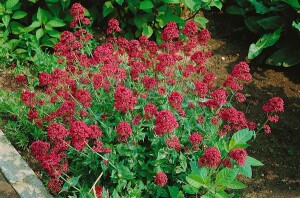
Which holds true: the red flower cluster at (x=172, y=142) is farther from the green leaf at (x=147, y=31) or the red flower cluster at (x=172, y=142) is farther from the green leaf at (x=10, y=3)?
the green leaf at (x=10, y=3)

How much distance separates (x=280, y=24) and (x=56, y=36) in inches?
108

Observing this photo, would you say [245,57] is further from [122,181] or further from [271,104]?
[122,181]

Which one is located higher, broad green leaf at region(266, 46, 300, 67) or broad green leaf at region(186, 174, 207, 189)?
broad green leaf at region(186, 174, 207, 189)

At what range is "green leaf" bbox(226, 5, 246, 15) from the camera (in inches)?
233

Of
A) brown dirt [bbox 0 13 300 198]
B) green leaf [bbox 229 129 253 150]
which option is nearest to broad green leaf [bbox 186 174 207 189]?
green leaf [bbox 229 129 253 150]

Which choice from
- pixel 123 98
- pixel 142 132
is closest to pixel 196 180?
pixel 142 132

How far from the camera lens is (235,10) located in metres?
5.95

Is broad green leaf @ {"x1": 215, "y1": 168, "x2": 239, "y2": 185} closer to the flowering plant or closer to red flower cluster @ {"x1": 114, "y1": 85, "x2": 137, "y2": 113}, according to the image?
the flowering plant

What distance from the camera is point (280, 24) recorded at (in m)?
5.60

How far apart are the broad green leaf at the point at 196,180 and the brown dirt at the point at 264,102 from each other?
0.87 meters

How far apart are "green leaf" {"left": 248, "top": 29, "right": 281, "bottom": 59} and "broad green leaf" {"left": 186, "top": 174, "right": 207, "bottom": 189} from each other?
2.50m

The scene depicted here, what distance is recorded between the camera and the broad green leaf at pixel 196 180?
341cm

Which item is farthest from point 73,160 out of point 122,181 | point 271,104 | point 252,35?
point 252,35

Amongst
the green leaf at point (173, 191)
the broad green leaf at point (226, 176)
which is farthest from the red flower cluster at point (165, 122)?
the green leaf at point (173, 191)
